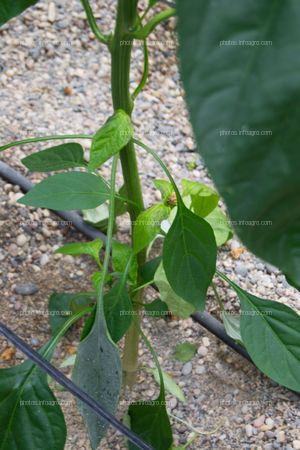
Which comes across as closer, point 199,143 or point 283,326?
point 199,143

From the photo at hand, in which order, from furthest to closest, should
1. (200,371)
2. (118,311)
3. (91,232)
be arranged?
(91,232), (200,371), (118,311)

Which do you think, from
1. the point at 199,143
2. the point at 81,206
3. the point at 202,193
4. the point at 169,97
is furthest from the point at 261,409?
the point at 199,143

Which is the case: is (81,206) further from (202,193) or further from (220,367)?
(220,367)

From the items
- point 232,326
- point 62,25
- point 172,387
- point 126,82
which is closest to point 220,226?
point 232,326

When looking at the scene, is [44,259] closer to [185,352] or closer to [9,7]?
[185,352]

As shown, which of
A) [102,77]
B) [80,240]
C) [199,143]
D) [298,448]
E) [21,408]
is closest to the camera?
[199,143]
